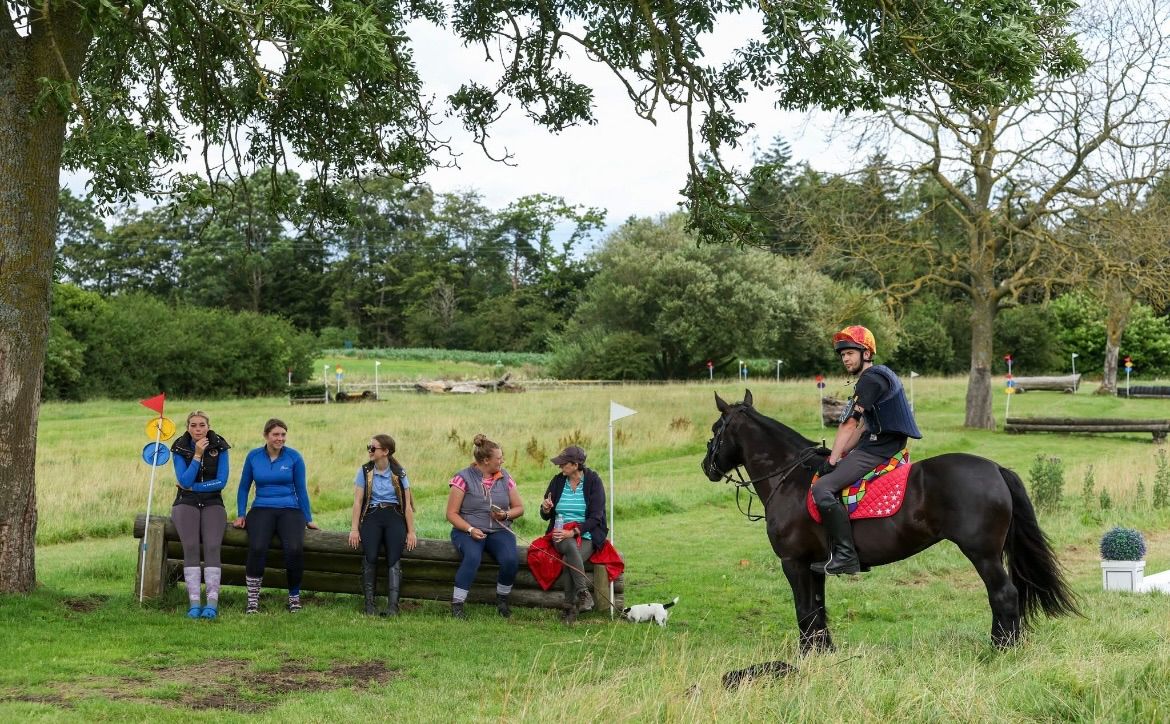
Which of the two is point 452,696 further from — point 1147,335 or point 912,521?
point 1147,335

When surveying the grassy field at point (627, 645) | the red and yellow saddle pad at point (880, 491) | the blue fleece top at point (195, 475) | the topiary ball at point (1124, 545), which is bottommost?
the grassy field at point (627, 645)

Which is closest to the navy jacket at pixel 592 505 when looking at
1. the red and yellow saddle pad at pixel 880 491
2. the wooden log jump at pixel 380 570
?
the wooden log jump at pixel 380 570

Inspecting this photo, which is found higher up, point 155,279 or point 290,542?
point 155,279

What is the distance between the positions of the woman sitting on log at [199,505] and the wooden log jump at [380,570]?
14.4 inches

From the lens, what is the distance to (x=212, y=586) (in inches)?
361

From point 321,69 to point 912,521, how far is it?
17.1 ft

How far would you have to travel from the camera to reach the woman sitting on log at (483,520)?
9.45 m

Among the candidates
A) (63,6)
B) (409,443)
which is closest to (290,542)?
(63,6)

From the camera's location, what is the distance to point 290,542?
9422 mm

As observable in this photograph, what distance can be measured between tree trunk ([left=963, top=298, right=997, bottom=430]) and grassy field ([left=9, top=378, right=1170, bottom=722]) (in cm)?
1187

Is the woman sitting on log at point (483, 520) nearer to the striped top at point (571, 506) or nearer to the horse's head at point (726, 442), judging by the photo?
the striped top at point (571, 506)

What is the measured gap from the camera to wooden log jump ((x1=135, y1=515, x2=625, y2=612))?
971 centimetres

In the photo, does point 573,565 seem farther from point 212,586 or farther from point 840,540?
point 212,586

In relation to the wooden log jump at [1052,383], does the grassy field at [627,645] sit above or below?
below
